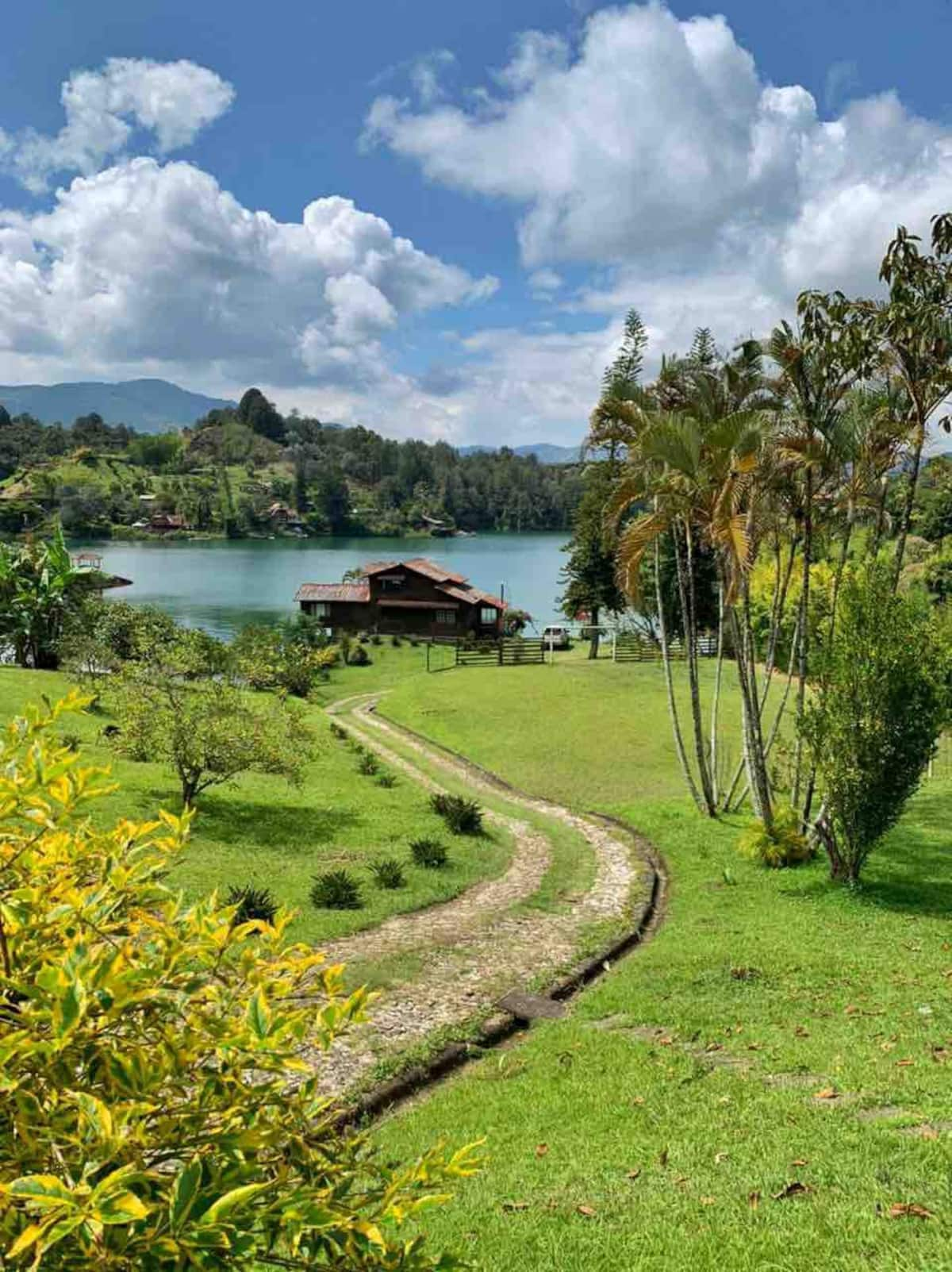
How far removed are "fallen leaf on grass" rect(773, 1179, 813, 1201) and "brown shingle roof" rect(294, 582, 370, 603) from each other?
64438 millimetres

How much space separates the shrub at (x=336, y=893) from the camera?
13.6m

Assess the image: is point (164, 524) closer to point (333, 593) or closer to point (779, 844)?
point (333, 593)

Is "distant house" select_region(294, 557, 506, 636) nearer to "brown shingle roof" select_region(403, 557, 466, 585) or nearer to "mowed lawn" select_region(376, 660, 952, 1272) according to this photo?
"brown shingle roof" select_region(403, 557, 466, 585)

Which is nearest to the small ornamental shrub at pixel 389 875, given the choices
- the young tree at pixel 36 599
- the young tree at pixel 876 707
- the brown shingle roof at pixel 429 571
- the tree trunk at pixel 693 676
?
the tree trunk at pixel 693 676

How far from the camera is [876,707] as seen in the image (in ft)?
43.0

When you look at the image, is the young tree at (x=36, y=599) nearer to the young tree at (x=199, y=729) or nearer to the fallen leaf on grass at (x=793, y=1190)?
the young tree at (x=199, y=729)

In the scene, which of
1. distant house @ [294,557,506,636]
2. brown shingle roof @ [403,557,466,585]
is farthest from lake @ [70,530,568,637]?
brown shingle roof @ [403,557,466,585]

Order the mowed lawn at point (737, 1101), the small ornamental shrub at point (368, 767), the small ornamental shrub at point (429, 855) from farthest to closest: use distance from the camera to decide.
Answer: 1. the small ornamental shrub at point (368, 767)
2. the small ornamental shrub at point (429, 855)
3. the mowed lawn at point (737, 1101)

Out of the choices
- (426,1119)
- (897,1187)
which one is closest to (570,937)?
(426,1119)

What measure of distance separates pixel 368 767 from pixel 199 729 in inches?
343

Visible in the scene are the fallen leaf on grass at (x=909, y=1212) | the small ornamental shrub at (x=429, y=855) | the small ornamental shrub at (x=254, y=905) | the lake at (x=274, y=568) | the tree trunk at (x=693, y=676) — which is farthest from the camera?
the lake at (x=274, y=568)

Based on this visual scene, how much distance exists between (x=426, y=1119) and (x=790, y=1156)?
10.4ft

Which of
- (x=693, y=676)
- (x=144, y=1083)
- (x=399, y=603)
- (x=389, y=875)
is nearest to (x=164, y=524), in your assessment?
(x=399, y=603)

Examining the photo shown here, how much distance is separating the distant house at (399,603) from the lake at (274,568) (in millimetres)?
8287
